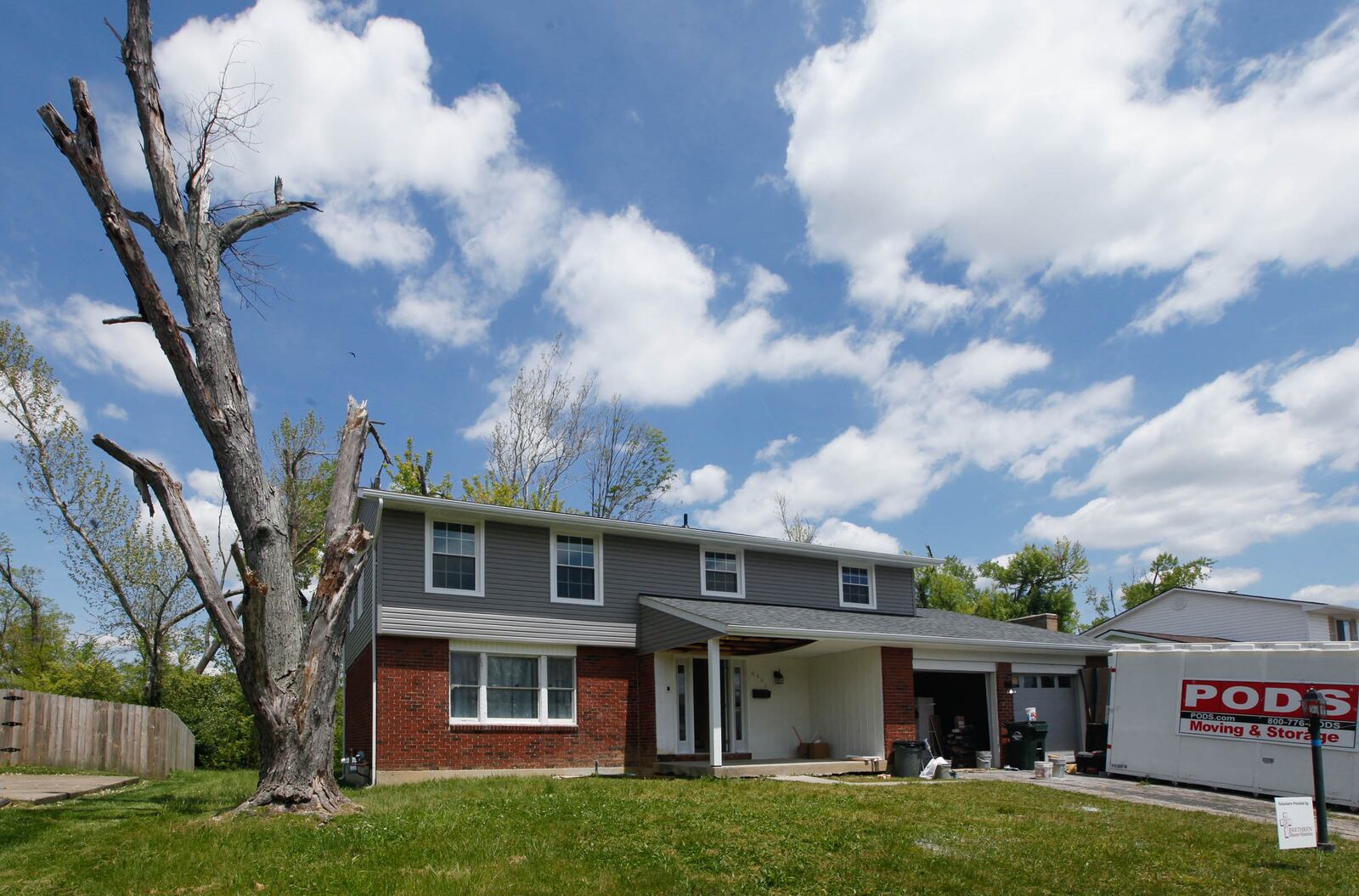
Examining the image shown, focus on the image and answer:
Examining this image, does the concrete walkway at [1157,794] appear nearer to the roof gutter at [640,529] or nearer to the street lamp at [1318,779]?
the street lamp at [1318,779]

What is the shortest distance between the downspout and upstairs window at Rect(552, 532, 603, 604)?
11.1 feet

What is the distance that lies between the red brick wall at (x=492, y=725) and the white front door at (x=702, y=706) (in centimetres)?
76

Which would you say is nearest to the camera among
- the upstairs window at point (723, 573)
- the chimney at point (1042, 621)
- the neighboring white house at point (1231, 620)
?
the upstairs window at point (723, 573)

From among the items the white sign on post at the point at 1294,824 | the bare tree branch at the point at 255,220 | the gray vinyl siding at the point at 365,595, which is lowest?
the white sign on post at the point at 1294,824

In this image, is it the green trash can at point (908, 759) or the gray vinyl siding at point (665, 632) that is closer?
the gray vinyl siding at point (665, 632)

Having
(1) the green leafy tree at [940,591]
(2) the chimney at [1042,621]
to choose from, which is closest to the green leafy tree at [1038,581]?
(1) the green leafy tree at [940,591]

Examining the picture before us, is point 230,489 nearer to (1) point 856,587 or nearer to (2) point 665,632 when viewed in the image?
(2) point 665,632

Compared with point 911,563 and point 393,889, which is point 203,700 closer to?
point 911,563

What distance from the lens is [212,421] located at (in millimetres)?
12312

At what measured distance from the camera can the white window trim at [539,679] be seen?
18013mm

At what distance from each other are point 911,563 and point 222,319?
55.6ft

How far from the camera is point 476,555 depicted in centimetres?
1856

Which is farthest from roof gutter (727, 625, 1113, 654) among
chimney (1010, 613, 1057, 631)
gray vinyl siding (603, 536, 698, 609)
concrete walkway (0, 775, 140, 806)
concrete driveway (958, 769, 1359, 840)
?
concrete walkway (0, 775, 140, 806)

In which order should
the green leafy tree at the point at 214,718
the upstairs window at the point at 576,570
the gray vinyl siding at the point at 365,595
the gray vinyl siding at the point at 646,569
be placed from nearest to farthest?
1. the gray vinyl siding at the point at 365,595
2. the upstairs window at the point at 576,570
3. the gray vinyl siding at the point at 646,569
4. the green leafy tree at the point at 214,718
